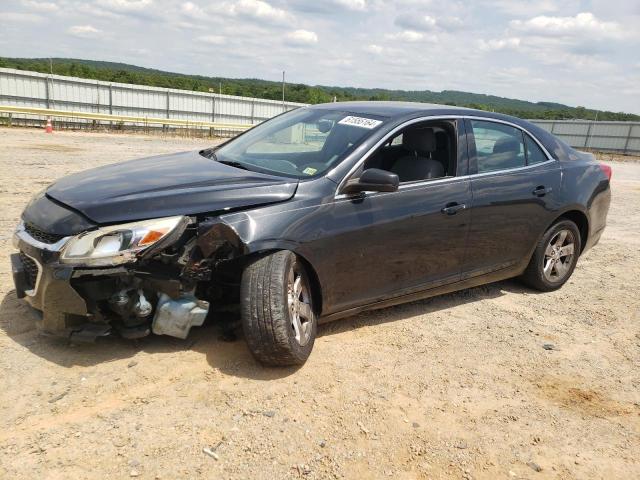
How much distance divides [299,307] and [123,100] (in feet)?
100

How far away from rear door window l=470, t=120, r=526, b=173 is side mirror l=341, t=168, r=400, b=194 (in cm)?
120

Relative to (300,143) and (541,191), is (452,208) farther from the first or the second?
(300,143)

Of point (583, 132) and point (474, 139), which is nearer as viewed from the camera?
point (474, 139)

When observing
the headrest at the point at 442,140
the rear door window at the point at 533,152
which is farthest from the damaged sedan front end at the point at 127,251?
the rear door window at the point at 533,152

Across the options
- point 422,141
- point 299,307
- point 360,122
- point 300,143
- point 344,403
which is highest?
point 360,122

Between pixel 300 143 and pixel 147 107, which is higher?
pixel 300 143

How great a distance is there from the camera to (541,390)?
3584 millimetres

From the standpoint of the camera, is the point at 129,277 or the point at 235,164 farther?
A: the point at 235,164

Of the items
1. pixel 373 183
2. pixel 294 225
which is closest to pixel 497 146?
pixel 373 183

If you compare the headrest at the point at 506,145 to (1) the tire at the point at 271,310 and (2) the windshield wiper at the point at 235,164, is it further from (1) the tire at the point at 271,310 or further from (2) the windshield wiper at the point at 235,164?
(1) the tire at the point at 271,310

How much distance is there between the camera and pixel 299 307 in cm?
358

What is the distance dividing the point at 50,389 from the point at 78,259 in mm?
753

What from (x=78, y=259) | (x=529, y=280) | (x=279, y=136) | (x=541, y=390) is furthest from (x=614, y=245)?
(x=78, y=259)

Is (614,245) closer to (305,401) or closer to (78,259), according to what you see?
(305,401)
